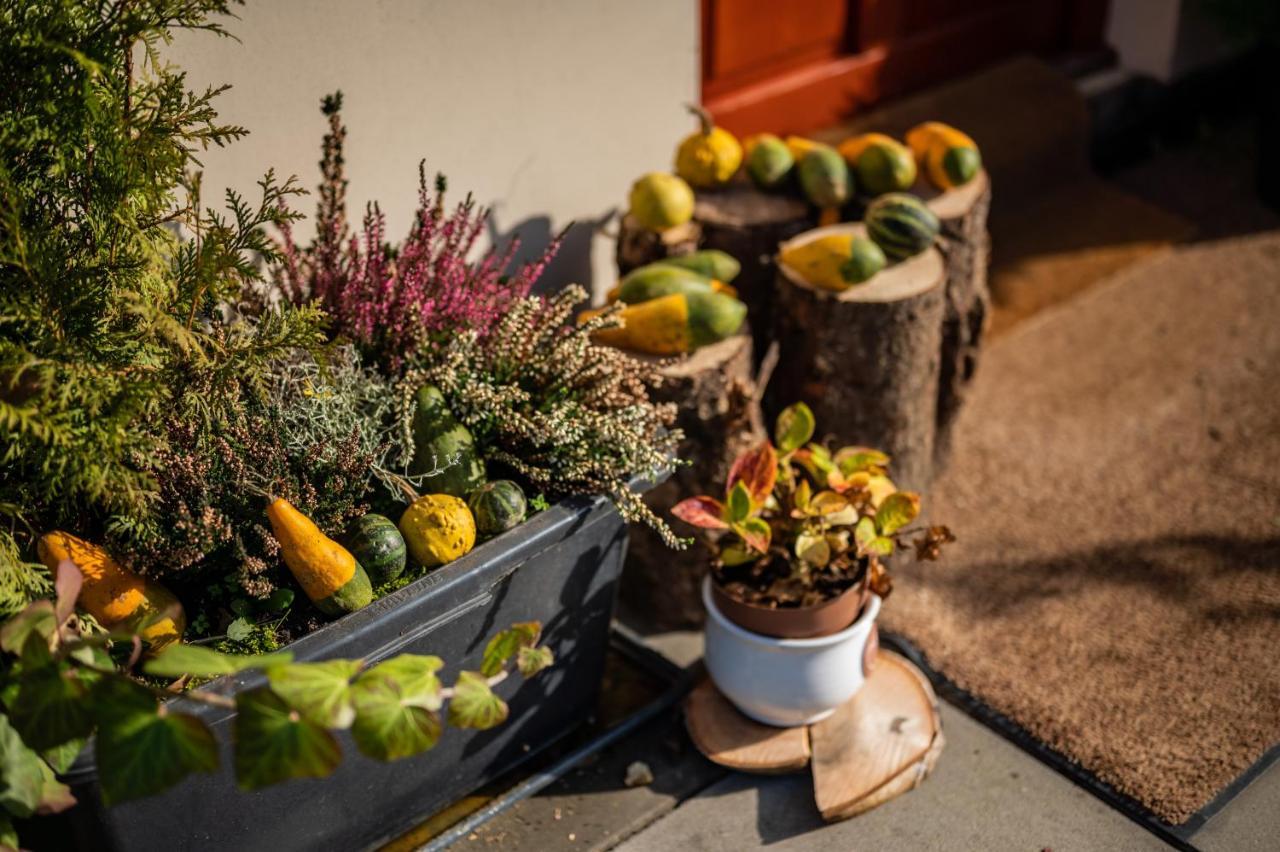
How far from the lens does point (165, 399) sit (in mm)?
2123

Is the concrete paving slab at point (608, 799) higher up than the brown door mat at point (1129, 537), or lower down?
lower down

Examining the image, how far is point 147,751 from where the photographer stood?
5.32ft

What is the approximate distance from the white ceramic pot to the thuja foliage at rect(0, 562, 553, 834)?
926mm

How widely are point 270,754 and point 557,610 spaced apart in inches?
39.0

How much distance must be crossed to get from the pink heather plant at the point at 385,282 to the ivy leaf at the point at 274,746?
3.32 ft

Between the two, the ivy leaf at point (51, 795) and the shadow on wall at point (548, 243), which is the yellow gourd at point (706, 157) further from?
the ivy leaf at point (51, 795)

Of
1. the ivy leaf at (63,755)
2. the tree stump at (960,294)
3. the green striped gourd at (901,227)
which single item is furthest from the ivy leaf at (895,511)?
the ivy leaf at (63,755)

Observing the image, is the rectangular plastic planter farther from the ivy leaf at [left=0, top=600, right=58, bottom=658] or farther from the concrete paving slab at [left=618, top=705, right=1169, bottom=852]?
the concrete paving slab at [left=618, top=705, right=1169, bottom=852]

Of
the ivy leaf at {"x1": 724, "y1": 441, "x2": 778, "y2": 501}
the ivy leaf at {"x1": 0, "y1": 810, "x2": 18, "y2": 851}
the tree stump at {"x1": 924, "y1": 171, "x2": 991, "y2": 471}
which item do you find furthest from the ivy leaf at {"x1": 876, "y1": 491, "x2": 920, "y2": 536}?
the ivy leaf at {"x1": 0, "y1": 810, "x2": 18, "y2": 851}

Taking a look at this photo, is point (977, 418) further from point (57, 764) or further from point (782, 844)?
point (57, 764)

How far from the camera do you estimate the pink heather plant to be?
8.23ft

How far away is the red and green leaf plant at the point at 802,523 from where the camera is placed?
2.57 meters

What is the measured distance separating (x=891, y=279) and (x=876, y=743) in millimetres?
1132

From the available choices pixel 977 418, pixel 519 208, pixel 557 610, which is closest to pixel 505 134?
pixel 519 208
